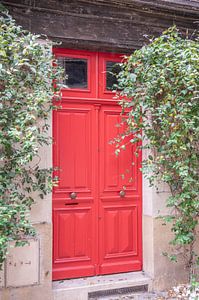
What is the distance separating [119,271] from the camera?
482 centimetres

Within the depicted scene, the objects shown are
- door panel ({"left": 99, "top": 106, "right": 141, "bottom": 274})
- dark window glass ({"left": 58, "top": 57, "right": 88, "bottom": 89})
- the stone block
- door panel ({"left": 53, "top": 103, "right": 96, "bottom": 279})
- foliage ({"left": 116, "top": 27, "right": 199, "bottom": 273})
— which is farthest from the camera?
door panel ({"left": 99, "top": 106, "right": 141, "bottom": 274})

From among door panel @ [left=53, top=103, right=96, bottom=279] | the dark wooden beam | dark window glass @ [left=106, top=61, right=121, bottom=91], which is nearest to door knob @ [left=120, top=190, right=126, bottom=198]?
door panel @ [left=53, top=103, right=96, bottom=279]

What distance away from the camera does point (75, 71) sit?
4.73 meters

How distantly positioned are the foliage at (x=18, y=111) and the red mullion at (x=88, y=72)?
2.30 feet

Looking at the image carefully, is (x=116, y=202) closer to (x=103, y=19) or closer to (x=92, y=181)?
(x=92, y=181)

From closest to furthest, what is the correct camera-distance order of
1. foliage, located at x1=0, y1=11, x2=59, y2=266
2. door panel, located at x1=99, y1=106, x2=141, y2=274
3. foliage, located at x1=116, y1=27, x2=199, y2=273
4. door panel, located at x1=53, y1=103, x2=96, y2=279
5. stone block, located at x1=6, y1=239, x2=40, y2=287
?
1. foliage, located at x1=0, y1=11, x2=59, y2=266
2. foliage, located at x1=116, y1=27, x2=199, y2=273
3. stone block, located at x1=6, y1=239, x2=40, y2=287
4. door panel, located at x1=53, y1=103, x2=96, y2=279
5. door panel, located at x1=99, y1=106, x2=141, y2=274

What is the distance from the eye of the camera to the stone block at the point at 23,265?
4051 millimetres

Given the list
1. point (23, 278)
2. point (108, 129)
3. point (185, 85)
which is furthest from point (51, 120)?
point (23, 278)

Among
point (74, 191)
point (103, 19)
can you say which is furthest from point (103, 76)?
point (74, 191)

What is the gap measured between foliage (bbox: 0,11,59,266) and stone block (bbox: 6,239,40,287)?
28.5 inches

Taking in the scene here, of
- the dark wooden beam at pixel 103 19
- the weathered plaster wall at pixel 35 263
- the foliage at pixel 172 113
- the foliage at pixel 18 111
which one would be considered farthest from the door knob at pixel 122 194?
the dark wooden beam at pixel 103 19

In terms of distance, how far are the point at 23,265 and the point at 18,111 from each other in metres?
1.91

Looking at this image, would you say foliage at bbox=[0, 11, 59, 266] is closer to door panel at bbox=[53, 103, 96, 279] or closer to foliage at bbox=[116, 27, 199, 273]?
door panel at bbox=[53, 103, 96, 279]

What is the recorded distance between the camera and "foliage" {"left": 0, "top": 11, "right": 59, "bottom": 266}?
3.18 metres
